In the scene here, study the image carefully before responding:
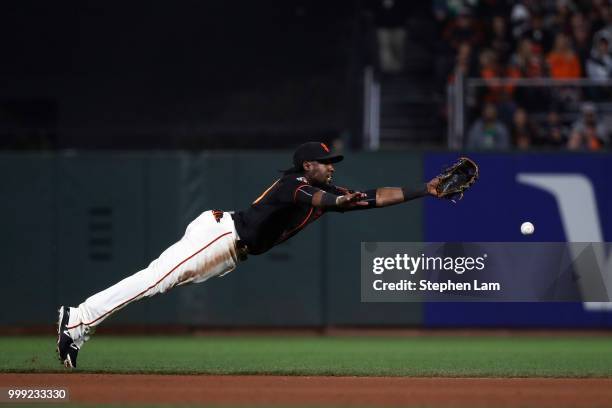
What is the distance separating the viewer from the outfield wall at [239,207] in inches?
634

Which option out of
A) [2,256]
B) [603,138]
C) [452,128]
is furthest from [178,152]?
[603,138]

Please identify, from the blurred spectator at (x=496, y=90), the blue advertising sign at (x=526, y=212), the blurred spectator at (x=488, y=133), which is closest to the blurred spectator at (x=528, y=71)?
the blurred spectator at (x=496, y=90)

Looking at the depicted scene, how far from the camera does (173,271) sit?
9992 mm

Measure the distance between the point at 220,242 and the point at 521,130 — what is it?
7.80 meters

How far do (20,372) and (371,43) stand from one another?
363 inches

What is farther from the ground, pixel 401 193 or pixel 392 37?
pixel 392 37

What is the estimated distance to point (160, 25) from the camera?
19.8 meters

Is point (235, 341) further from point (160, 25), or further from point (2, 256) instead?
point (160, 25)

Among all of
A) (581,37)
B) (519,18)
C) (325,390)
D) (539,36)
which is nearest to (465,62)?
(539,36)

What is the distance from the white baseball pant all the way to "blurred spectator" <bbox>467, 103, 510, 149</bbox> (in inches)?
285

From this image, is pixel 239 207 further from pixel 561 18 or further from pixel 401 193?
pixel 401 193

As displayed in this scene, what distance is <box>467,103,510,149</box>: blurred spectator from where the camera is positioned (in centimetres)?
1659

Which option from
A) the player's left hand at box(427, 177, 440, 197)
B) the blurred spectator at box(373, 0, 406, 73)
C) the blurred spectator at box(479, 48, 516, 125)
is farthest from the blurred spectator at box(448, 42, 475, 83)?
the player's left hand at box(427, 177, 440, 197)

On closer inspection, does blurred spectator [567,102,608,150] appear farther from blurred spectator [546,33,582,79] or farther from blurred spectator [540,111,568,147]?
blurred spectator [546,33,582,79]
